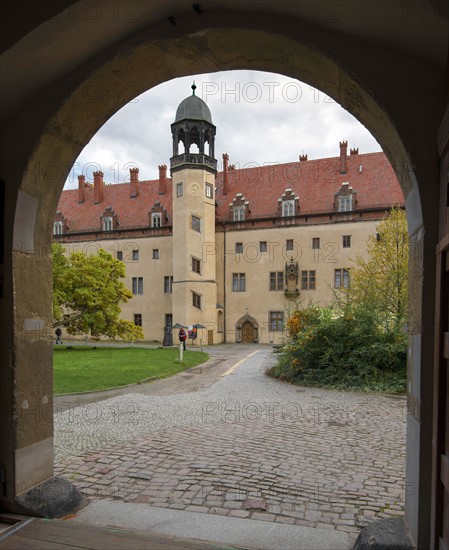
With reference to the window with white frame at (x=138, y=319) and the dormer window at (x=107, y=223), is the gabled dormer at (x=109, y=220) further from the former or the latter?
the window with white frame at (x=138, y=319)

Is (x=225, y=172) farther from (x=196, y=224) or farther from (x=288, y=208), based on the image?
(x=288, y=208)

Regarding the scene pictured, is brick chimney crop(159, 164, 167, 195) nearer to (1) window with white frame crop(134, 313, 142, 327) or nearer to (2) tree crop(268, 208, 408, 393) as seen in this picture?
(1) window with white frame crop(134, 313, 142, 327)

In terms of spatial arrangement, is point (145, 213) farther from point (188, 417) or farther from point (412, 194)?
point (412, 194)

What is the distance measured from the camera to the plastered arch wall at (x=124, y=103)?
257cm

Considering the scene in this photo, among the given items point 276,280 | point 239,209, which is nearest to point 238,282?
point 276,280

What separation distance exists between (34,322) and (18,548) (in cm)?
163

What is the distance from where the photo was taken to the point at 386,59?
2643 millimetres

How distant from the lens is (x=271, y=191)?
37.2m

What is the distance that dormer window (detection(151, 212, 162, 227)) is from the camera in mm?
38531

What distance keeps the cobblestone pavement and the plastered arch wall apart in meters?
1.18

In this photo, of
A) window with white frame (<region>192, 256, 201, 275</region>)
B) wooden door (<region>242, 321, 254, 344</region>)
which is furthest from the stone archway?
window with white frame (<region>192, 256, 201, 275</region>)

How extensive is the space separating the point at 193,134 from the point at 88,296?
1703 centimetres

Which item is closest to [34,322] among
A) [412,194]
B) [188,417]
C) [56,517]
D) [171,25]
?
[56,517]

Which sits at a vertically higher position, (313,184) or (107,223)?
(313,184)
